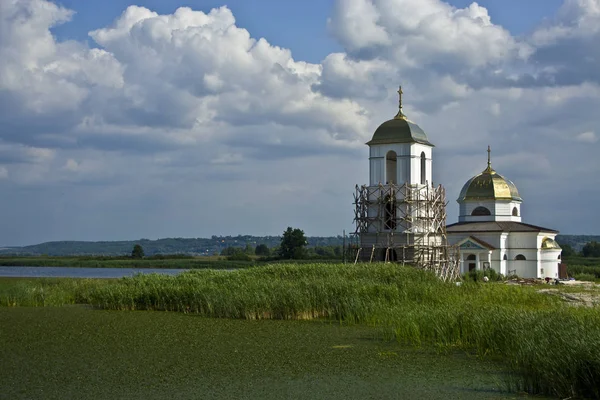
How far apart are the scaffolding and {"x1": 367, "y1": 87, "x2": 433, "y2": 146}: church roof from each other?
2.40 metres

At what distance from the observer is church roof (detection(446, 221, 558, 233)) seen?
2043 inches

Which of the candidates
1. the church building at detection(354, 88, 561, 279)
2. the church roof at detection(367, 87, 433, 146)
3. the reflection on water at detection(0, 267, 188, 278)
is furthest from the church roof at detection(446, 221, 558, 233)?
the reflection on water at detection(0, 267, 188, 278)

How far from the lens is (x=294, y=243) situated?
78812mm

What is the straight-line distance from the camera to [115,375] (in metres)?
14.6

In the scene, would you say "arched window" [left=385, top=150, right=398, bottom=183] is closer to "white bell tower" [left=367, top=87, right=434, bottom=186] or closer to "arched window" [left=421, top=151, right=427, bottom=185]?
"white bell tower" [left=367, top=87, right=434, bottom=186]

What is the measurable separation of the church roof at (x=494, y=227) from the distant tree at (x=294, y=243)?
26.3m

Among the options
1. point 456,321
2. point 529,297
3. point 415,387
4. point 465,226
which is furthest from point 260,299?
point 465,226

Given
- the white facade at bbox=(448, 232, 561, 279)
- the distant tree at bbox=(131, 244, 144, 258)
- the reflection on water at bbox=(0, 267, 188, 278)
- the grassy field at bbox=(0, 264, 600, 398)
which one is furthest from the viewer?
the distant tree at bbox=(131, 244, 144, 258)

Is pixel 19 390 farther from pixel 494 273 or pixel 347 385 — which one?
pixel 494 273

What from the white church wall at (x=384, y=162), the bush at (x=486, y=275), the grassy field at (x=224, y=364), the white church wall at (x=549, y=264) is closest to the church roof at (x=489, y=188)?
the white church wall at (x=549, y=264)

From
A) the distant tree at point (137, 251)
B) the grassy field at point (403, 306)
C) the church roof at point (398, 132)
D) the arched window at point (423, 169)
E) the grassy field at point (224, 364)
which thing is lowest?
the grassy field at point (224, 364)

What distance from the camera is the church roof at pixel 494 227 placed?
2043 inches

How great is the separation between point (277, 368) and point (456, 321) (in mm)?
4596

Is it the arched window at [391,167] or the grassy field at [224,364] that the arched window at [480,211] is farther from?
the grassy field at [224,364]
